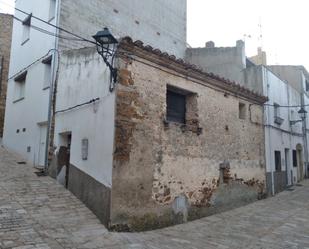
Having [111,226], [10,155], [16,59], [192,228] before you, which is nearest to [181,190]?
[192,228]

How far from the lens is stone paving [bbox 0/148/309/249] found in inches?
232

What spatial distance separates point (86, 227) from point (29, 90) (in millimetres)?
7123

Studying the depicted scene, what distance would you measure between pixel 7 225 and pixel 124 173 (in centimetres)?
246

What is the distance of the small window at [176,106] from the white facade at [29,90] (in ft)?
13.5

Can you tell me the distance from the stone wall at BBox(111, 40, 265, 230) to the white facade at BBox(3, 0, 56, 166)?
13.7 feet

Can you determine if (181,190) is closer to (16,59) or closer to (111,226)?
(111,226)

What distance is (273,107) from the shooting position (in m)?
14.3

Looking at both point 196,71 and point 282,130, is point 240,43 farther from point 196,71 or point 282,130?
point 196,71

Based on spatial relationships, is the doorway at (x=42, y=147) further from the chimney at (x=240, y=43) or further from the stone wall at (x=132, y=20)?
the chimney at (x=240, y=43)

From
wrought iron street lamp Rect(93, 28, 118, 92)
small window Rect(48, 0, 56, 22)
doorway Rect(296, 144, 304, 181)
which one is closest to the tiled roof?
wrought iron street lamp Rect(93, 28, 118, 92)

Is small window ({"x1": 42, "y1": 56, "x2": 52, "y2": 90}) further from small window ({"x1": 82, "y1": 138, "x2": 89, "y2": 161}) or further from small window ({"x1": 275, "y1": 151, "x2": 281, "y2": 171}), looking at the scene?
small window ({"x1": 275, "y1": 151, "x2": 281, "y2": 171})

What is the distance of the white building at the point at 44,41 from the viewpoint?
10.8 metres

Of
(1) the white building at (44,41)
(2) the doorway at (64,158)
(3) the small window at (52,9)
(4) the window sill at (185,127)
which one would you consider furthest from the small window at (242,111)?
(3) the small window at (52,9)

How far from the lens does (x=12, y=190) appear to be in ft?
25.7
